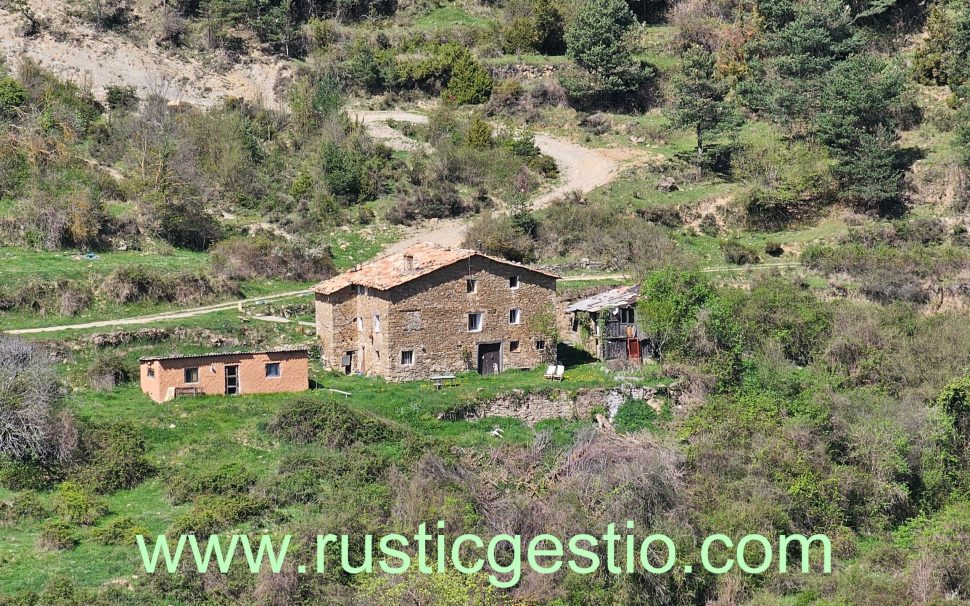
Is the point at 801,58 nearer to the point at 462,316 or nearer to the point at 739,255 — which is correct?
the point at 739,255

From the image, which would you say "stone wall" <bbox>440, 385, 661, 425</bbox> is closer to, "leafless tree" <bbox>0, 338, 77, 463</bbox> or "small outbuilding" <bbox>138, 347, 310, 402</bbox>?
"small outbuilding" <bbox>138, 347, 310, 402</bbox>

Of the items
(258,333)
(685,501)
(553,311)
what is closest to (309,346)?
(258,333)

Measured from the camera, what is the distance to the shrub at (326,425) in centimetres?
4281

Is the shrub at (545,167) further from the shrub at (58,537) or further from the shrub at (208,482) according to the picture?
the shrub at (58,537)

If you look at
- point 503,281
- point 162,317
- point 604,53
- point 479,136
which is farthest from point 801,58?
point 162,317

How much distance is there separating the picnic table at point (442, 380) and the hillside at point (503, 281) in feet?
0.63

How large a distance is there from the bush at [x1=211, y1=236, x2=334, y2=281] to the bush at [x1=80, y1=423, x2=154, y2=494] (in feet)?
58.5

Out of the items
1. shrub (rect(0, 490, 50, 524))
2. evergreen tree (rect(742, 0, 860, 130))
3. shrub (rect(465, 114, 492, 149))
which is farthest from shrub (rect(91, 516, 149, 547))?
evergreen tree (rect(742, 0, 860, 130))

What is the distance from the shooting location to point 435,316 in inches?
1956

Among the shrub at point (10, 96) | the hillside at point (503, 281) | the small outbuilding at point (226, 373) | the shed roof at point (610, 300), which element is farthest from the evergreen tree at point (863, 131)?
the shrub at point (10, 96)

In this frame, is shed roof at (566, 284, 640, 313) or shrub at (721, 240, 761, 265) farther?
shrub at (721, 240, 761, 265)

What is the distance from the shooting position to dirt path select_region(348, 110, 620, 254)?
6856 centimetres

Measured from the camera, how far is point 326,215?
6838 centimetres

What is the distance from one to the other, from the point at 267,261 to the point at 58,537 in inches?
1019
